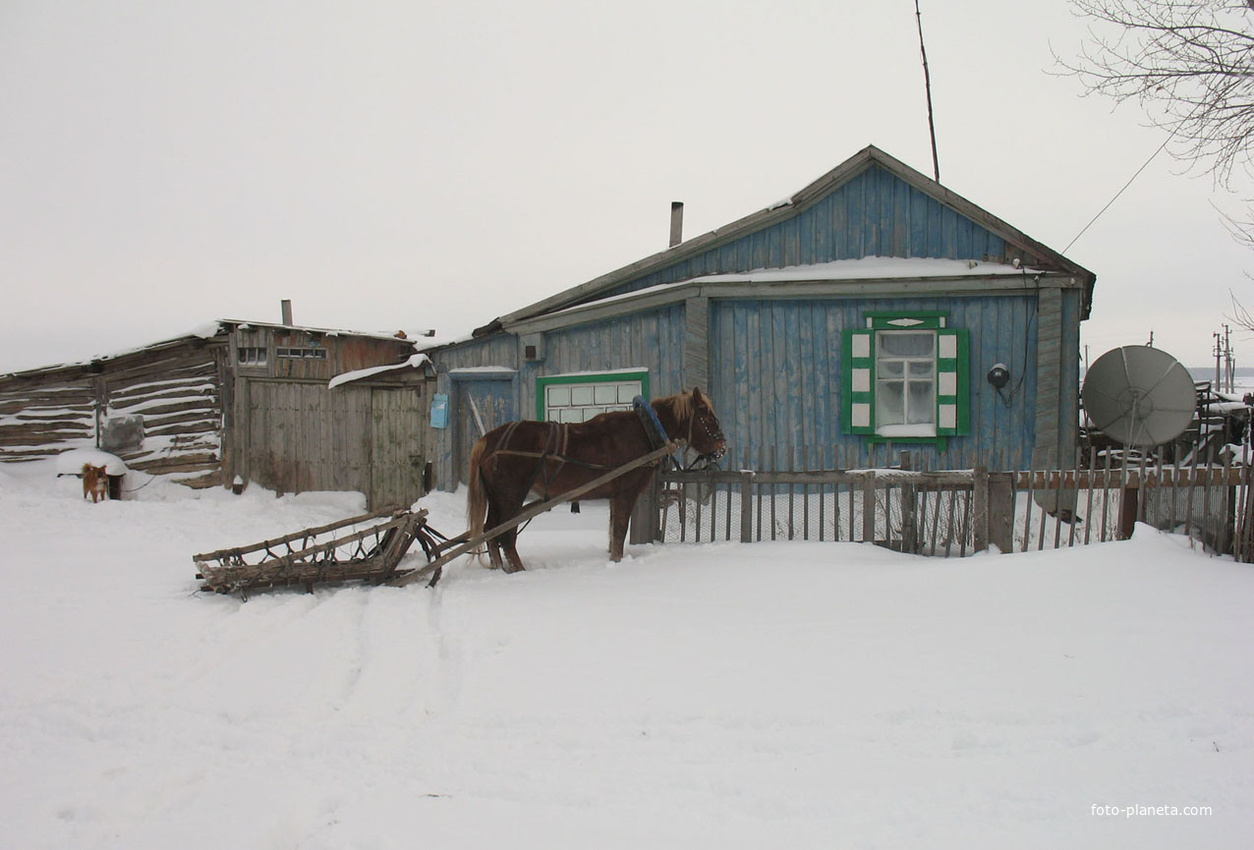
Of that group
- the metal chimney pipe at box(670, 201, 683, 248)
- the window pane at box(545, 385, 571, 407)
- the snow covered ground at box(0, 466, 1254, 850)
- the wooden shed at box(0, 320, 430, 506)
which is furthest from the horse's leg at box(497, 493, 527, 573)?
the metal chimney pipe at box(670, 201, 683, 248)

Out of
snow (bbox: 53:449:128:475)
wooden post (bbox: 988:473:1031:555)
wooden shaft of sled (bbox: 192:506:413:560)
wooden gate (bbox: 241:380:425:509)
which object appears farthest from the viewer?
wooden gate (bbox: 241:380:425:509)

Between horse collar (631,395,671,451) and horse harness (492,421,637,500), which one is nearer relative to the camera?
horse harness (492,421,637,500)

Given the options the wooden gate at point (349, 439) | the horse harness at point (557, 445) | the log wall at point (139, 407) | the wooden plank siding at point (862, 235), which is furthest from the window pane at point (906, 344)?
the log wall at point (139, 407)

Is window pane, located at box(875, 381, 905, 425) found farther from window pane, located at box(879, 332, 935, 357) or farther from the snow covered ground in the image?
the snow covered ground

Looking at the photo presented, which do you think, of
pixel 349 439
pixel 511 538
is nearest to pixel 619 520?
pixel 511 538

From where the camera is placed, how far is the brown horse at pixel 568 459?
23.1 ft

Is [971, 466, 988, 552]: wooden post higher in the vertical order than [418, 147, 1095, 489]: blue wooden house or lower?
lower

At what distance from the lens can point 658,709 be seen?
3832mm

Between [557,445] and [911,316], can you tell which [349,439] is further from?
[911,316]

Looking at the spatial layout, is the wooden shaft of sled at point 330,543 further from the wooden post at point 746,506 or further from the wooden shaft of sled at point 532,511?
the wooden post at point 746,506

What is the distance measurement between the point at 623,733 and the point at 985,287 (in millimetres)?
8653

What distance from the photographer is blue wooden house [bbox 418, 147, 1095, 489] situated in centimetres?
1016

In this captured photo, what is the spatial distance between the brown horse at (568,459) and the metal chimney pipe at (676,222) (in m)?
7.75

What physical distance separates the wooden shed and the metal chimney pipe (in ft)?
17.2
